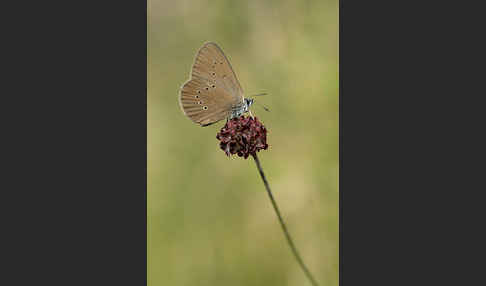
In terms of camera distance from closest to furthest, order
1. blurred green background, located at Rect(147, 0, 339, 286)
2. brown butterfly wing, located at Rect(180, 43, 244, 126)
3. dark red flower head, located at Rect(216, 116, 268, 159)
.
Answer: dark red flower head, located at Rect(216, 116, 268, 159)
brown butterfly wing, located at Rect(180, 43, 244, 126)
blurred green background, located at Rect(147, 0, 339, 286)

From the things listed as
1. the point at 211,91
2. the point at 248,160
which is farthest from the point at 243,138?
the point at 248,160

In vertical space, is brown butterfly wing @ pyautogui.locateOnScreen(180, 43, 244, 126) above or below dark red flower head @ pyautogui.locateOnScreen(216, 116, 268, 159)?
above

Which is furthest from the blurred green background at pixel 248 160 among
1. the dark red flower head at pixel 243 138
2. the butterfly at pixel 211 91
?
the dark red flower head at pixel 243 138

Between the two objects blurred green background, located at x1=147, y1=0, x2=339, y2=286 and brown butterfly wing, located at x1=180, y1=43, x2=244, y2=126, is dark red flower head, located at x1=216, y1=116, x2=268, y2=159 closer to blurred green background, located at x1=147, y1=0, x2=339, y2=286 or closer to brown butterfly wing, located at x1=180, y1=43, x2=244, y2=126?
brown butterfly wing, located at x1=180, y1=43, x2=244, y2=126

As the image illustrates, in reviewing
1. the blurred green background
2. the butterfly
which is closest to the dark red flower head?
the butterfly

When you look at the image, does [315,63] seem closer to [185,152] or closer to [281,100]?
[281,100]

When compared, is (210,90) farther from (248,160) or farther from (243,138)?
(248,160)

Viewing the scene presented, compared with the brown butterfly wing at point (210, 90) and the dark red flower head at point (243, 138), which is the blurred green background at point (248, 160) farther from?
the dark red flower head at point (243, 138)

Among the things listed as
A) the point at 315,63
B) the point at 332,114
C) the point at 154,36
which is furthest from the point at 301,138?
the point at 154,36

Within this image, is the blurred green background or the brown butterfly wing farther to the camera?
the blurred green background
